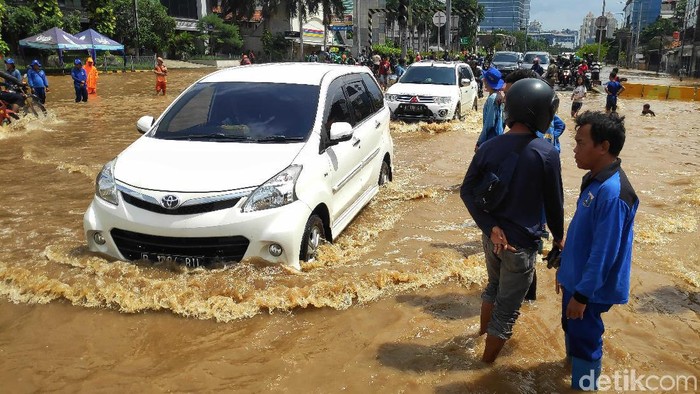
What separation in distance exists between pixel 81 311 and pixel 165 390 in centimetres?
130

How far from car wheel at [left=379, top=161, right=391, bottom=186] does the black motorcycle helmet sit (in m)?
4.26

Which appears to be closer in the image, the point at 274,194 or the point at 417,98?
the point at 274,194

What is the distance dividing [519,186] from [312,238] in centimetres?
218

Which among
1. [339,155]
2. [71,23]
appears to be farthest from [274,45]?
[339,155]

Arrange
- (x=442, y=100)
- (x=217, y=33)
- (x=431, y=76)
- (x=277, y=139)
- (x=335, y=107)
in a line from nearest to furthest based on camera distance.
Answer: (x=277, y=139) < (x=335, y=107) < (x=442, y=100) < (x=431, y=76) < (x=217, y=33)

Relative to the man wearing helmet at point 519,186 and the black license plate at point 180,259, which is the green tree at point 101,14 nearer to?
the black license plate at point 180,259

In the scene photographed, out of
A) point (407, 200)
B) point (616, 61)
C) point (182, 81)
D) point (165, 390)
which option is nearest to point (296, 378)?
point (165, 390)

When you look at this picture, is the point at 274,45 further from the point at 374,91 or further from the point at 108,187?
the point at 108,187

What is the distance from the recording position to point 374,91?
712 cm

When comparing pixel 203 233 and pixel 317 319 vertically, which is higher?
pixel 203 233

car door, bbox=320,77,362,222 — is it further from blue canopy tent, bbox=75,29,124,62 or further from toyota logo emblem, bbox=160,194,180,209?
blue canopy tent, bbox=75,29,124,62

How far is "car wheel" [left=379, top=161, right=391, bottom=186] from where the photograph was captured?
24.4 feet

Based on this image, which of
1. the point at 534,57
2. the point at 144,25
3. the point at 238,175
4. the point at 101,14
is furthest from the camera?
the point at 144,25

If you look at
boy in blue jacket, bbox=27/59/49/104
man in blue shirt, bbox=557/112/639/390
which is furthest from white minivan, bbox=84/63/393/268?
boy in blue jacket, bbox=27/59/49/104
